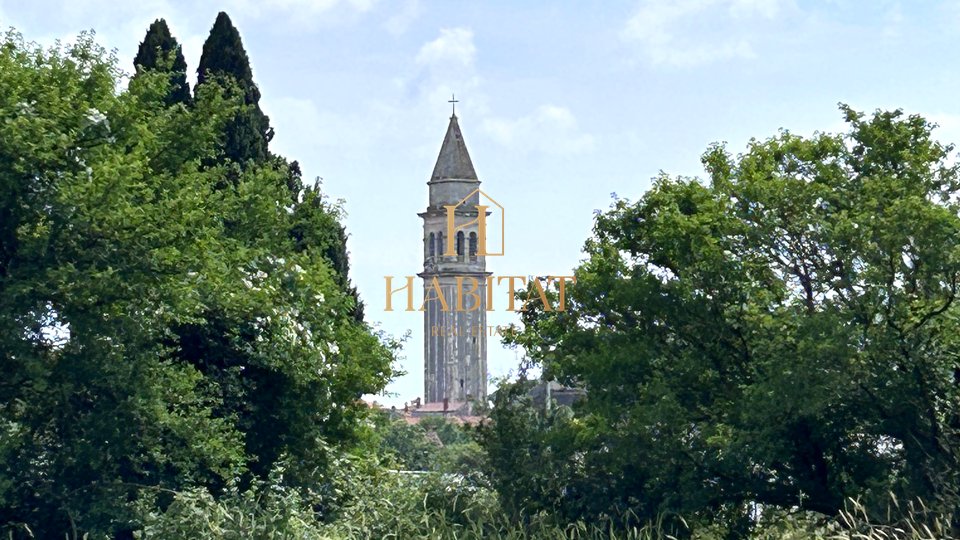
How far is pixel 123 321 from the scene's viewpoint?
26750 millimetres

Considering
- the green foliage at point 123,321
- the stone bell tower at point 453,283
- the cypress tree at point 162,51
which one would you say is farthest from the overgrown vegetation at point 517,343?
the stone bell tower at point 453,283

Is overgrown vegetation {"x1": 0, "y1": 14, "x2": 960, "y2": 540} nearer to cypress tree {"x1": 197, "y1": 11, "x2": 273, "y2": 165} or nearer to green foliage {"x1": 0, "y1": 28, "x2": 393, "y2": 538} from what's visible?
green foliage {"x1": 0, "y1": 28, "x2": 393, "y2": 538}

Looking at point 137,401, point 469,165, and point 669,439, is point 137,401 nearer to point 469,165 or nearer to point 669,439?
point 669,439

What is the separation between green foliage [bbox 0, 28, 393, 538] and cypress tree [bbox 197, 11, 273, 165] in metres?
9.75

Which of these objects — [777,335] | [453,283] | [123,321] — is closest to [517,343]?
[777,335]

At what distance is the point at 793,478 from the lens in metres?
32.0

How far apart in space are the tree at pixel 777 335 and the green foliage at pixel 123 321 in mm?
5435

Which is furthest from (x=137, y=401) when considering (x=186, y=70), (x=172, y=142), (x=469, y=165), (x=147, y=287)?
(x=469, y=165)

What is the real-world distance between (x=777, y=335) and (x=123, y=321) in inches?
388

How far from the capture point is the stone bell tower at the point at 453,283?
154 meters

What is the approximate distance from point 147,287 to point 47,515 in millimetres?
3573

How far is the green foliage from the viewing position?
2633 cm

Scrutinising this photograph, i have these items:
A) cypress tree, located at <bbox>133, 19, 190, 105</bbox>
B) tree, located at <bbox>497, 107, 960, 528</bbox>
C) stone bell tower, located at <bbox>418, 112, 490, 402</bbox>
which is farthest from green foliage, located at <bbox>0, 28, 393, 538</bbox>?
stone bell tower, located at <bbox>418, 112, 490, 402</bbox>

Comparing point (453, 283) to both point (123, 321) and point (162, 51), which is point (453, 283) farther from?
point (123, 321)
